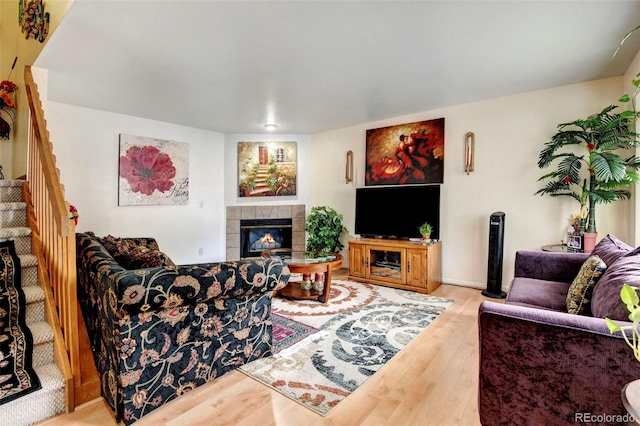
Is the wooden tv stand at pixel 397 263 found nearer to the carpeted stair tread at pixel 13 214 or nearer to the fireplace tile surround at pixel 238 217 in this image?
the fireplace tile surround at pixel 238 217

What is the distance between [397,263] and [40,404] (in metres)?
3.81

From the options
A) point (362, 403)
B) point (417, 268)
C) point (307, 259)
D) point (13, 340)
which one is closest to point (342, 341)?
point (362, 403)

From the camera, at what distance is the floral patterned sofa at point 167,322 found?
1.61 metres

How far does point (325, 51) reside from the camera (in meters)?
2.73

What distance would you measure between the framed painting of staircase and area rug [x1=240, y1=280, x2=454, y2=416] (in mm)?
2606

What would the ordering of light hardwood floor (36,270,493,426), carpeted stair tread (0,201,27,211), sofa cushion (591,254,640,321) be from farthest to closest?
1. carpeted stair tread (0,201,27,211)
2. light hardwood floor (36,270,493,426)
3. sofa cushion (591,254,640,321)

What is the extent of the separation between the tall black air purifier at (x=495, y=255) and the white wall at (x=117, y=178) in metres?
4.44

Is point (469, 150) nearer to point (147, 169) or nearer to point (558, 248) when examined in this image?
point (558, 248)

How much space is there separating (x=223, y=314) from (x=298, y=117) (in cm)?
354

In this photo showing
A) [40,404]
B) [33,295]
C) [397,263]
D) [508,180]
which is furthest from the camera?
[397,263]

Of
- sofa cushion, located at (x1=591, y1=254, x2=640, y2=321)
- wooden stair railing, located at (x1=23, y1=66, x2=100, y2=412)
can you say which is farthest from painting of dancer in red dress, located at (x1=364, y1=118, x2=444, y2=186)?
wooden stair railing, located at (x1=23, y1=66, x2=100, y2=412)

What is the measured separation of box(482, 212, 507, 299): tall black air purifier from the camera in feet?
12.2

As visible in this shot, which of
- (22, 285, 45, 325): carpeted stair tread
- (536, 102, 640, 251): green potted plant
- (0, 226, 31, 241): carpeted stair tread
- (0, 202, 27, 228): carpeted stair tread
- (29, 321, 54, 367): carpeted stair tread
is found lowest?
(29, 321, 54, 367): carpeted stair tread

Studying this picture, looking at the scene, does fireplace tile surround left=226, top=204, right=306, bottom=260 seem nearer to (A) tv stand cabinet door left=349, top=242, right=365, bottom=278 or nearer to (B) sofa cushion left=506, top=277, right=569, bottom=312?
(A) tv stand cabinet door left=349, top=242, right=365, bottom=278
